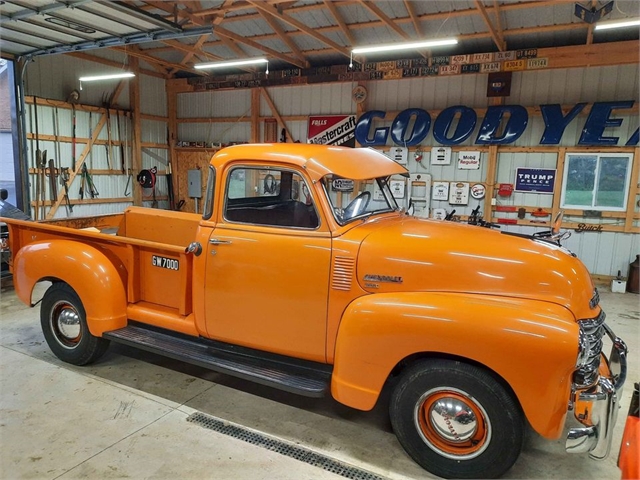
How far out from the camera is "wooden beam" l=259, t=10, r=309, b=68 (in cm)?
858

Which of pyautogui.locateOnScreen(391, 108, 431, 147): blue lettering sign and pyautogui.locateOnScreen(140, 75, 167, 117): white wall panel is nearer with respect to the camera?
pyautogui.locateOnScreen(391, 108, 431, 147): blue lettering sign

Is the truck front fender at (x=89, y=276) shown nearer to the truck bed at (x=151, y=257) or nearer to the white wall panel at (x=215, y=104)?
the truck bed at (x=151, y=257)

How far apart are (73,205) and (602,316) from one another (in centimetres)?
1084

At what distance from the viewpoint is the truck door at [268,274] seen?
293 centimetres

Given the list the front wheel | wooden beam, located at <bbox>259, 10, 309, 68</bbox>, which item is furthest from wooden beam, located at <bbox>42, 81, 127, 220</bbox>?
the front wheel

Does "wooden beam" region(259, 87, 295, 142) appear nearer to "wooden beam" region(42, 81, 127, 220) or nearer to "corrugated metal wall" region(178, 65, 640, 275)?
"corrugated metal wall" region(178, 65, 640, 275)

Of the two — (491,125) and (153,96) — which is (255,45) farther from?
(491,125)

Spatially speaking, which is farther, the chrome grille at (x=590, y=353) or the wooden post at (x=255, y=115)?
the wooden post at (x=255, y=115)

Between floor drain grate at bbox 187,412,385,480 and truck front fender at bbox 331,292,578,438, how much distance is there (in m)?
0.40

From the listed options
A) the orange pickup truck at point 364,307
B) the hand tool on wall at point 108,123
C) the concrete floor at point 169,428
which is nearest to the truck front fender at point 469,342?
the orange pickup truck at point 364,307

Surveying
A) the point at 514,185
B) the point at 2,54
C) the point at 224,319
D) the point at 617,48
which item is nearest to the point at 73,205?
the point at 2,54

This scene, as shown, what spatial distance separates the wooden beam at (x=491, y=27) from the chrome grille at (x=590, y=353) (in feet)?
19.6

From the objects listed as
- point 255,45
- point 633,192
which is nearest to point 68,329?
point 255,45

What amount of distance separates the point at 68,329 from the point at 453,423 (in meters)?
3.54
